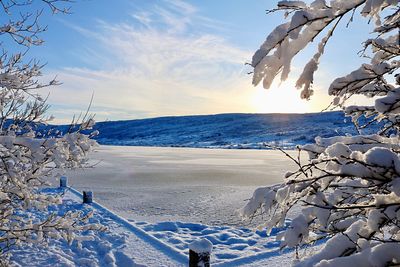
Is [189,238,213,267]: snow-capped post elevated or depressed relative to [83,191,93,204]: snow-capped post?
elevated

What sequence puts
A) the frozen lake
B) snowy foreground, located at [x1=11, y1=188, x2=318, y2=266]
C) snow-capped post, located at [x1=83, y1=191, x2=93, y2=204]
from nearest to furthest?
snowy foreground, located at [x1=11, y1=188, x2=318, y2=266], snow-capped post, located at [x1=83, y1=191, x2=93, y2=204], the frozen lake

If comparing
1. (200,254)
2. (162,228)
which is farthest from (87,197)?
(200,254)

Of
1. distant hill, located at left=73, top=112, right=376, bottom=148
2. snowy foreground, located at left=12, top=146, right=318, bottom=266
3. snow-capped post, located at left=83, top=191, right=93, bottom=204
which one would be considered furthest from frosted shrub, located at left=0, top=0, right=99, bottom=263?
distant hill, located at left=73, top=112, right=376, bottom=148

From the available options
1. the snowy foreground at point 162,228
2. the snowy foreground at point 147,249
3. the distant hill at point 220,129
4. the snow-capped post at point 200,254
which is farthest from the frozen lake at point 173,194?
the distant hill at point 220,129

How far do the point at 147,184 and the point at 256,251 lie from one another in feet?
38.7

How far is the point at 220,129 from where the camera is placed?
146m

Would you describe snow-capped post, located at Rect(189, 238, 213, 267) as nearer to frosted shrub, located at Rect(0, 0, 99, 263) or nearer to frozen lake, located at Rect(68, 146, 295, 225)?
frosted shrub, located at Rect(0, 0, 99, 263)

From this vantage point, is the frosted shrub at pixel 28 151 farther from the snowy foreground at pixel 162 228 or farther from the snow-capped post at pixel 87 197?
the snow-capped post at pixel 87 197

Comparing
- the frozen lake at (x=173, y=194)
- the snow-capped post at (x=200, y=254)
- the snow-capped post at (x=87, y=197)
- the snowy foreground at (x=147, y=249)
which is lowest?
the frozen lake at (x=173, y=194)

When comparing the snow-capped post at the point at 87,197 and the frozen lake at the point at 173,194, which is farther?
the frozen lake at the point at 173,194

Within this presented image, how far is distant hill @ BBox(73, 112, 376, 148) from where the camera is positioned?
11526 centimetres

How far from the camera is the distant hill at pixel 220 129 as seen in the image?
115262 mm

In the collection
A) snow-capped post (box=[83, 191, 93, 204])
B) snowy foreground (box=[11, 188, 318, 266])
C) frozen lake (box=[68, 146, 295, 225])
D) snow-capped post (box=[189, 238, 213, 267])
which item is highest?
snow-capped post (box=[189, 238, 213, 267])

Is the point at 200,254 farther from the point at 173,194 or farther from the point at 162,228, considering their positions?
the point at 173,194
